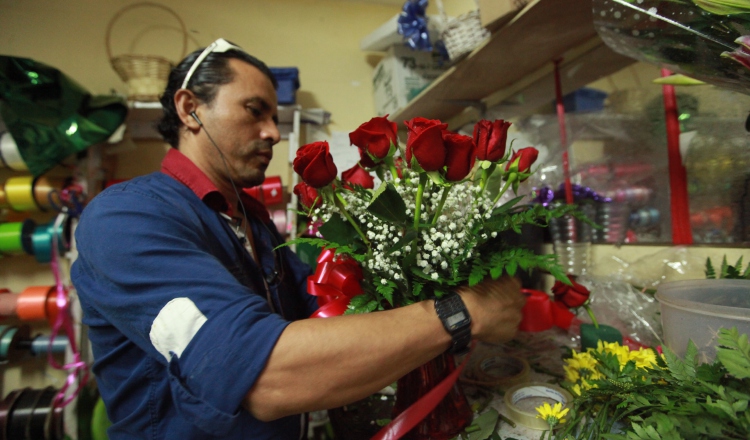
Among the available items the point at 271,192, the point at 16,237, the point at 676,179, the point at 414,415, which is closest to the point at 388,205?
the point at 414,415

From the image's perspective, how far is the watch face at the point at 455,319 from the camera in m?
0.48

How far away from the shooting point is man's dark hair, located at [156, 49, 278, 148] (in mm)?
901

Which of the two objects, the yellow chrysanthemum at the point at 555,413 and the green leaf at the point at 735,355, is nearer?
the green leaf at the point at 735,355

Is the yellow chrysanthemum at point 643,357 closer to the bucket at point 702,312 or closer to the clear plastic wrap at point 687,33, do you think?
the bucket at point 702,312

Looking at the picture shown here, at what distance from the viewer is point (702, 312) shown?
401 mm

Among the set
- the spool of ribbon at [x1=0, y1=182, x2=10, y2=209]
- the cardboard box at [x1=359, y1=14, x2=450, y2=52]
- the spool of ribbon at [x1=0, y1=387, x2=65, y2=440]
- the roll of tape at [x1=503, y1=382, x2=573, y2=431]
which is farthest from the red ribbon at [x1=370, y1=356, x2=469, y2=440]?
the spool of ribbon at [x1=0, y1=182, x2=10, y2=209]

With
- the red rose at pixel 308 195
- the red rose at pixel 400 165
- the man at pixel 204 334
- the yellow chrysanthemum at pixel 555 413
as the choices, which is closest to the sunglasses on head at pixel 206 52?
the man at pixel 204 334

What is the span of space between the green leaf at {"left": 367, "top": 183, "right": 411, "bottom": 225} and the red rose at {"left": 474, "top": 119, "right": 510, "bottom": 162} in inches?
5.2

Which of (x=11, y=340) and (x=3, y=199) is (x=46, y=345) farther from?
(x=3, y=199)

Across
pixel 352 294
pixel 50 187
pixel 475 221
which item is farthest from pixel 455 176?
pixel 50 187

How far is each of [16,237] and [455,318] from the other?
6.36 ft

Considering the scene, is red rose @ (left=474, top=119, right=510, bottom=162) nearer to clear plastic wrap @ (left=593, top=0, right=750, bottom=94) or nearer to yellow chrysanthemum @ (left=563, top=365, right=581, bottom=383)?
clear plastic wrap @ (left=593, top=0, right=750, bottom=94)

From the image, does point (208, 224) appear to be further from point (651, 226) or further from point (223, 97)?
point (651, 226)

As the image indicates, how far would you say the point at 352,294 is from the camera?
1.76 feet
